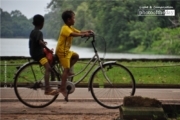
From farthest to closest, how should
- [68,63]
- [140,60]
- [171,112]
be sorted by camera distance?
[140,60] → [68,63] → [171,112]

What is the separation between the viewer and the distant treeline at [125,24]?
83.6 feet

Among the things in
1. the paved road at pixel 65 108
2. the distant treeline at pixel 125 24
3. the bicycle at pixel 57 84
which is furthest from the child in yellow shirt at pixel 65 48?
the distant treeline at pixel 125 24

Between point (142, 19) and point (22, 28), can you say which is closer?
point (22, 28)

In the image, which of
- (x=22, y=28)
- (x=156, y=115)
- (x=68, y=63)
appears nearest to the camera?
(x=156, y=115)

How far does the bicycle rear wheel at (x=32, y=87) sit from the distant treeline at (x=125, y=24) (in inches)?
631

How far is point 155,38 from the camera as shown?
31.4m

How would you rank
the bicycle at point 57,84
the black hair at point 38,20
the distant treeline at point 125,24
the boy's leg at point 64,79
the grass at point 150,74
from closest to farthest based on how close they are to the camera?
the boy's leg at point 64,79, the black hair at point 38,20, the bicycle at point 57,84, the grass at point 150,74, the distant treeline at point 125,24

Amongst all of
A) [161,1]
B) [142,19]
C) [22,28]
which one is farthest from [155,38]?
[22,28]

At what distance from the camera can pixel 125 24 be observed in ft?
125

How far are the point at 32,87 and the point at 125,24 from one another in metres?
32.5

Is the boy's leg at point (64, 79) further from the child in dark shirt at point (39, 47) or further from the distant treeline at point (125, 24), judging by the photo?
the distant treeline at point (125, 24)

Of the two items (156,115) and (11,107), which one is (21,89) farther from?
(156,115)

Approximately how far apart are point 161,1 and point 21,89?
18.6 meters


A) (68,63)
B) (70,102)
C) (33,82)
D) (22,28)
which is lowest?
(70,102)
